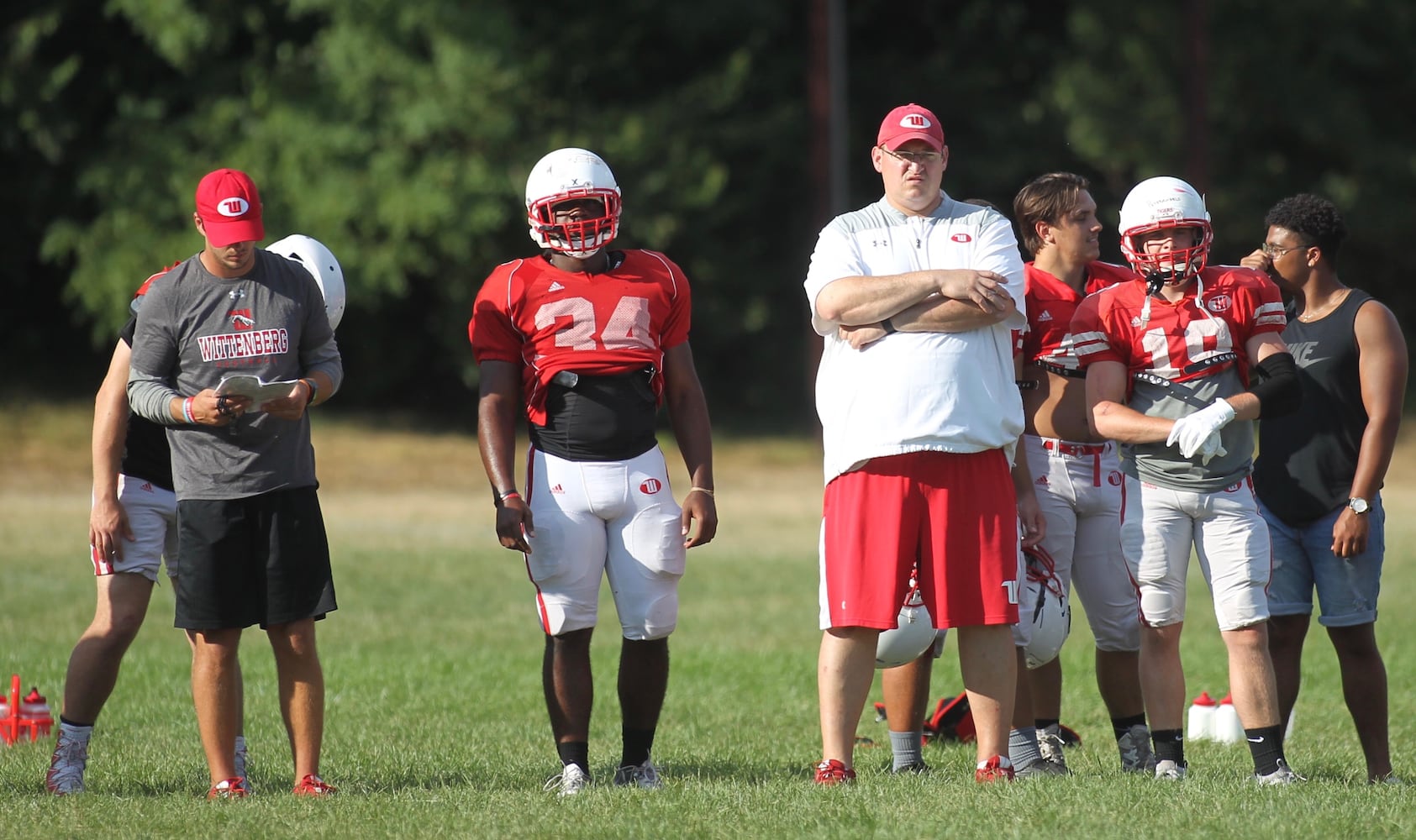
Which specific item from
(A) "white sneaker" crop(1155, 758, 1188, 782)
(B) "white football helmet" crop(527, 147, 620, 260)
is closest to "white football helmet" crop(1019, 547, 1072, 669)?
(A) "white sneaker" crop(1155, 758, 1188, 782)

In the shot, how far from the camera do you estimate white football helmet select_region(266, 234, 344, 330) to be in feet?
22.2

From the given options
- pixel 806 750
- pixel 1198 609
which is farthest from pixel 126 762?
pixel 1198 609

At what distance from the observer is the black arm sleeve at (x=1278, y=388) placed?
19.4 ft

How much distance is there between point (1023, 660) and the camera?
6566 millimetres

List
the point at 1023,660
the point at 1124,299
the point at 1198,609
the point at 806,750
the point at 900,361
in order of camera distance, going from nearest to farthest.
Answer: the point at 900,361, the point at 1124,299, the point at 1023,660, the point at 806,750, the point at 1198,609

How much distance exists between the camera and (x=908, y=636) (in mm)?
6082

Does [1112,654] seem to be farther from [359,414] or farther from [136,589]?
[359,414]

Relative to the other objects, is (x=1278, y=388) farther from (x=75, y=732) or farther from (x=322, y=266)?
(x=75, y=732)

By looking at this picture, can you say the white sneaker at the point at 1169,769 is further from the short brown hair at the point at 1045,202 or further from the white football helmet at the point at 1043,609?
the short brown hair at the point at 1045,202

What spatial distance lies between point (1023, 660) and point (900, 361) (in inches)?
62.7

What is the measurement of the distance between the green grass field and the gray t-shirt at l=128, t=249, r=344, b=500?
3.74 ft

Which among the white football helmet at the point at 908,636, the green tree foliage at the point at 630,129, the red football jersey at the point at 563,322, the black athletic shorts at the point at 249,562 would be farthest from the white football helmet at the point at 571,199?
the green tree foliage at the point at 630,129

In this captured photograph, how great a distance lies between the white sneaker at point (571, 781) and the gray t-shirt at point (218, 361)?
1440 millimetres

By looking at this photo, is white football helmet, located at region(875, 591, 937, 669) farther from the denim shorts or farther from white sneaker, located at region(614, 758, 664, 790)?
the denim shorts
